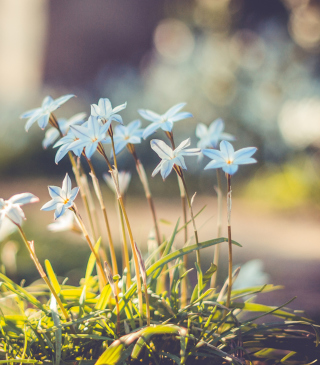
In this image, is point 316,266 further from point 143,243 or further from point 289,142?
point 289,142

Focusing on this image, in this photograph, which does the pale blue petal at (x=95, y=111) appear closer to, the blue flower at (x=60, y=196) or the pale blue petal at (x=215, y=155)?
the blue flower at (x=60, y=196)

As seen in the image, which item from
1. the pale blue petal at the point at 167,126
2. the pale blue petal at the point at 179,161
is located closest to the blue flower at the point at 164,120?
the pale blue petal at the point at 167,126

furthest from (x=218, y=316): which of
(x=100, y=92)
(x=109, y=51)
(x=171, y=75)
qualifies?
(x=109, y=51)

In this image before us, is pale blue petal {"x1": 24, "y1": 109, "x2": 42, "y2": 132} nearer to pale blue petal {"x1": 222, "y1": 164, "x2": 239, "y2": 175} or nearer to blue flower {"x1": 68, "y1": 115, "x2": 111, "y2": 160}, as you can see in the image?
blue flower {"x1": 68, "y1": 115, "x2": 111, "y2": 160}

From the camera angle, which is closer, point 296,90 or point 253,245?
point 253,245

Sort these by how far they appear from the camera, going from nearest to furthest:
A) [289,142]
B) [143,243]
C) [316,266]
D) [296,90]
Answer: [316,266] < [143,243] < [289,142] < [296,90]

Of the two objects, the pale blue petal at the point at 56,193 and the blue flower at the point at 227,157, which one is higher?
the blue flower at the point at 227,157
